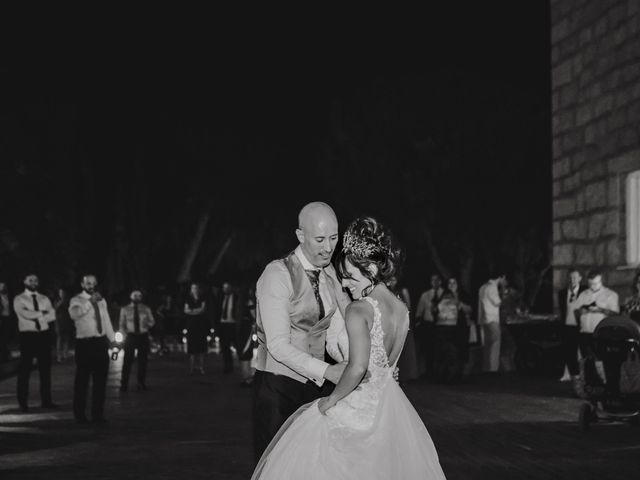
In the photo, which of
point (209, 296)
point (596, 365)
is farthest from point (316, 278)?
point (209, 296)

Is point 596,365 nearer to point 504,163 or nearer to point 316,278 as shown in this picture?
point 316,278

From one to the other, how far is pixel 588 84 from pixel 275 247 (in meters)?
32.7

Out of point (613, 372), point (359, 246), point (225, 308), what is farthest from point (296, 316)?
point (225, 308)

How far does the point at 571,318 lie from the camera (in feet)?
57.8

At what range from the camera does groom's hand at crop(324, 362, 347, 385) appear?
577 centimetres

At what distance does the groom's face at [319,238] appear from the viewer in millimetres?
6223

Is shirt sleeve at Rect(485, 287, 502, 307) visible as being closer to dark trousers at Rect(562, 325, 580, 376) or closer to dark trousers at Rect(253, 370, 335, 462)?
dark trousers at Rect(562, 325, 580, 376)

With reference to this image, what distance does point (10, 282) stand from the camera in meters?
30.7

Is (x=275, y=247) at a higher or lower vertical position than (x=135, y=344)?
higher

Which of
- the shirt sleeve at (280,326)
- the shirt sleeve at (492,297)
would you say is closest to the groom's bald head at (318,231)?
the shirt sleeve at (280,326)

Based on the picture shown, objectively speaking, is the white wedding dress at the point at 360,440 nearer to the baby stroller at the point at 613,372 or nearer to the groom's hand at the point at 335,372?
the groom's hand at the point at 335,372

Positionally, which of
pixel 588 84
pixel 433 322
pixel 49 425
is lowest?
pixel 49 425

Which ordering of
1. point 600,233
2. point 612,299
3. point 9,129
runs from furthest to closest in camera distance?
point 9,129
point 600,233
point 612,299

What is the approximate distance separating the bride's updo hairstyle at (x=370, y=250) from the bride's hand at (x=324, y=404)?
65 centimetres
